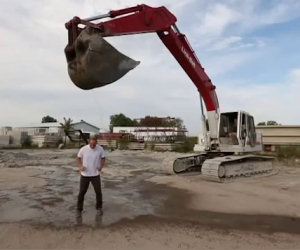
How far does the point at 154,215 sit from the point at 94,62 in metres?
3.19

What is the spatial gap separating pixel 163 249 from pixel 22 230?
94.6 inches

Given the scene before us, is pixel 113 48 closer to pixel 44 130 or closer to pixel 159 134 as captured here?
pixel 159 134

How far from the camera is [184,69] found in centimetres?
1416

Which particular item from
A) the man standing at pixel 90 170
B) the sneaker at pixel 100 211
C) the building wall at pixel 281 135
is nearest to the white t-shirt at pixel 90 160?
the man standing at pixel 90 170

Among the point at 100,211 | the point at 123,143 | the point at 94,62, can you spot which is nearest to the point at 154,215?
the point at 100,211

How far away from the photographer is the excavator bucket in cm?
830

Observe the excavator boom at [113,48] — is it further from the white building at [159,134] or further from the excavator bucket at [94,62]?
the white building at [159,134]

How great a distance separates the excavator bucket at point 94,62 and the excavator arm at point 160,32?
0.17ft

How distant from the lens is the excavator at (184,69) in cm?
847

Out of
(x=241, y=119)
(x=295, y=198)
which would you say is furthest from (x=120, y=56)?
(x=241, y=119)

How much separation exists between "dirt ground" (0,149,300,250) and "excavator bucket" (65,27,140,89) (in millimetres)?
2608

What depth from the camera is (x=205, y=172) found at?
13523 millimetres

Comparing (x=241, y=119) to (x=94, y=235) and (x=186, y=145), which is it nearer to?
(x=94, y=235)

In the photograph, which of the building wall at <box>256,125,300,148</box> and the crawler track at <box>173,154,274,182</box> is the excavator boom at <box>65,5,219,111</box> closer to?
the crawler track at <box>173,154,274,182</box>
